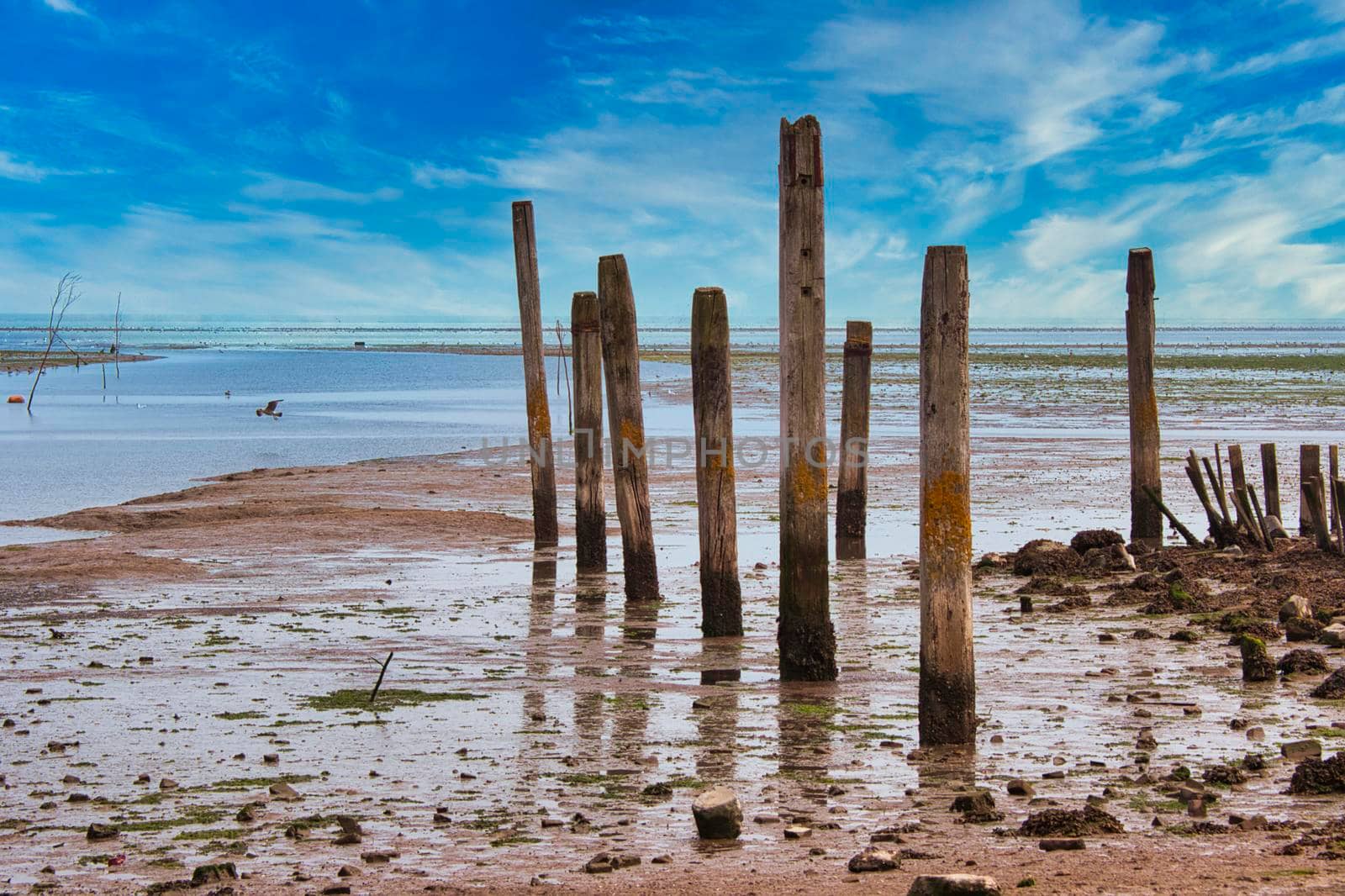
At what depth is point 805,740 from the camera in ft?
25.0

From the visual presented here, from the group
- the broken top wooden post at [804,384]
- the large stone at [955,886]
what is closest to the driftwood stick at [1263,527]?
the broken top wooden post at [804,384]

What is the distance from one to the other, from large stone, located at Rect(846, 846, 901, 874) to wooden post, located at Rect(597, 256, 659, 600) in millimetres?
7011

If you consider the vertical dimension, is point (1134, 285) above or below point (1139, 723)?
above

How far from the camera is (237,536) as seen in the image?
54.2 feet

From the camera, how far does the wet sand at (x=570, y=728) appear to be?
18.2 feet

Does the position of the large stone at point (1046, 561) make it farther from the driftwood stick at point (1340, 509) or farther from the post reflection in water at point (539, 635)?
the post reflection in water at point (539, 635)

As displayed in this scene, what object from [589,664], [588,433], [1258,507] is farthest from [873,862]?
[1258,507]

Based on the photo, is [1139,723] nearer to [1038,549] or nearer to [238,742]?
[238,742]

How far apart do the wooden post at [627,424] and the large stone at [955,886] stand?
758 cm

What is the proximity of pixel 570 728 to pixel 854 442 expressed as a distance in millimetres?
9002

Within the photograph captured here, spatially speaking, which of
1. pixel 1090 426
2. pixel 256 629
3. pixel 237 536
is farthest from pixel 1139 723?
pixel 1090 426

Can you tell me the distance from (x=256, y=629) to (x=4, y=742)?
349cm

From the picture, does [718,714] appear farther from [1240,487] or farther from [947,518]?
[1240,487]

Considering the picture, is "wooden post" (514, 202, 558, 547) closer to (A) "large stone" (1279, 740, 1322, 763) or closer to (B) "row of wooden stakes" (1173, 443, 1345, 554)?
(B) "row of wooden stakes" (1173, 443, 1345, 554)
